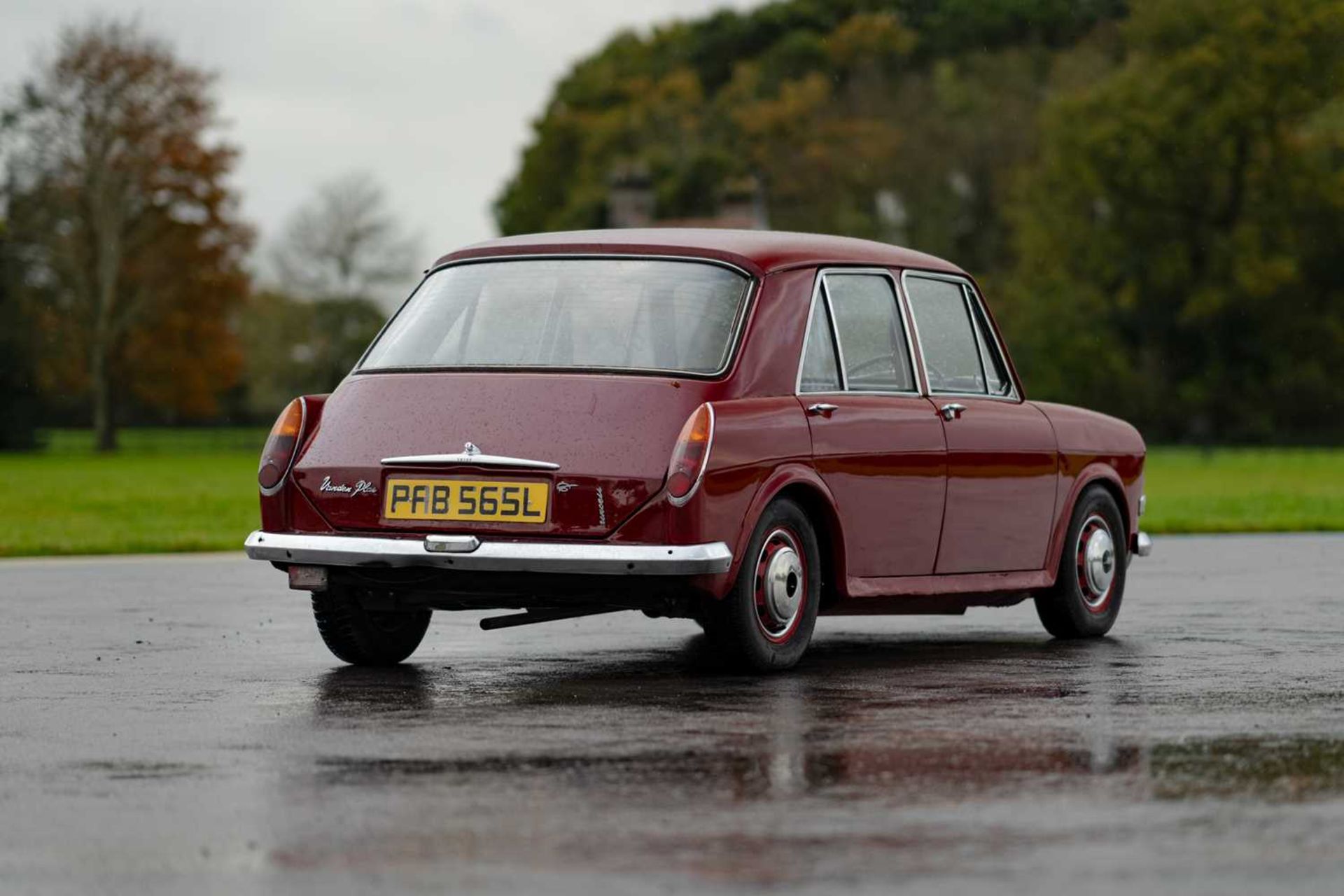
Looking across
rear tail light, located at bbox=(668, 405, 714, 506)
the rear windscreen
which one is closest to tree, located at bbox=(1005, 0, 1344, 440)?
the rear windscreen

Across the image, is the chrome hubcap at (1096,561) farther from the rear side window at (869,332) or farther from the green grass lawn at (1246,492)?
the green grass lawn at (1246,492)

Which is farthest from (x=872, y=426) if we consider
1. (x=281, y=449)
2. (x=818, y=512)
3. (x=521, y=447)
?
(x=281, y=449)

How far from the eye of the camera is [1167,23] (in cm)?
7381

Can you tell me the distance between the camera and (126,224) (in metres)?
76.9

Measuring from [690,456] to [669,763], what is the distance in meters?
2.29

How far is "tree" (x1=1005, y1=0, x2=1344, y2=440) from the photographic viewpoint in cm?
7200

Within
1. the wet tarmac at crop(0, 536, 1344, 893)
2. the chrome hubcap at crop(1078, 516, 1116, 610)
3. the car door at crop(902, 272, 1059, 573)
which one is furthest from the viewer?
the chrome hubcap at crop(1078, 516, 1116, 610)

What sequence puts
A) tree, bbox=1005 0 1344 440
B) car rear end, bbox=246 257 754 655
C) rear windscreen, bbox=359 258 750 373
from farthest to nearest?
tree, bbox=1005 0 1344 440
rear windscreen, bbox=359 258 750 373
car rear end, bbox=246 257 754 655

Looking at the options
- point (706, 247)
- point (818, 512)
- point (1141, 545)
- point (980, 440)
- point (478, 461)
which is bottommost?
point (1141, 545)

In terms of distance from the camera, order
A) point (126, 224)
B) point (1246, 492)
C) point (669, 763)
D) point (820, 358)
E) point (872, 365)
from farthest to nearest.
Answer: point (126, 224) → point (1246, 492) → point (872, 365) → point (820, 358) → point (669, 763)

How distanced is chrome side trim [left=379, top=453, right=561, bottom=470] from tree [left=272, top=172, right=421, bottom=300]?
81.8 m

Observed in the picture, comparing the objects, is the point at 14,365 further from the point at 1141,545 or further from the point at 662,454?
the point at 662,454

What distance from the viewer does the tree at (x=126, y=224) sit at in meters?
73.8

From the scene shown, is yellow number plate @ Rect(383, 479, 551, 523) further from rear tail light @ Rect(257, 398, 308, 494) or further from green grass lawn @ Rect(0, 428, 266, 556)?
green grass lawn @ Rect(0, 428, 266, 556)
